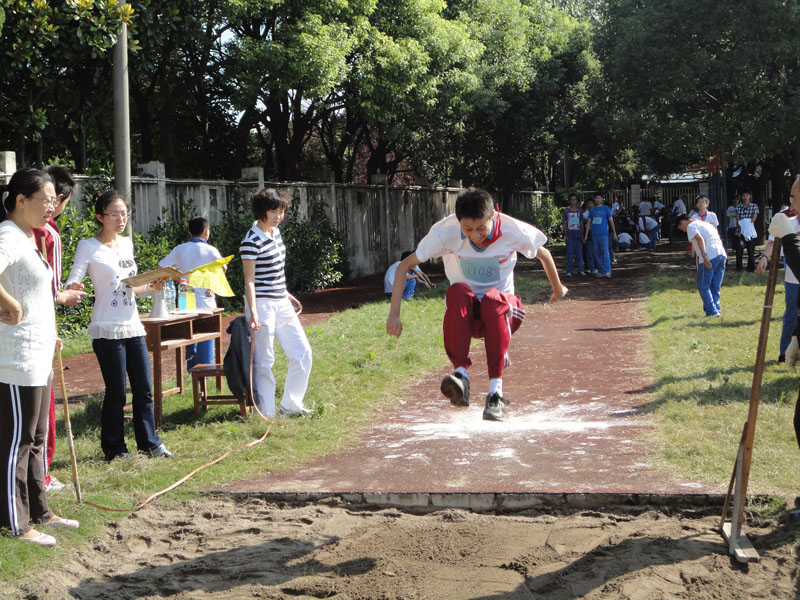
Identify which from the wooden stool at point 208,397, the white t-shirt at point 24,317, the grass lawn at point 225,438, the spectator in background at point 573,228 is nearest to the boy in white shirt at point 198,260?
the grass lawn at point 225,438

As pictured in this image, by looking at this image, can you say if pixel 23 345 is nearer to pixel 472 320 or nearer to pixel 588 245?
pixel 472 320

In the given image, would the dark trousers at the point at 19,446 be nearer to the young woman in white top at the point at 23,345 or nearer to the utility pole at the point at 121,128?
the young woman in white top at the point at 23,345

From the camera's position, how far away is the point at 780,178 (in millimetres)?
29641

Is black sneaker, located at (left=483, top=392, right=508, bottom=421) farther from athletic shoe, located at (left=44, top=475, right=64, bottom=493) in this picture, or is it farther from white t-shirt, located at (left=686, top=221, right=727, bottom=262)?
white t-shirt, located at (left=686, top=221, right=727, bottom=262)

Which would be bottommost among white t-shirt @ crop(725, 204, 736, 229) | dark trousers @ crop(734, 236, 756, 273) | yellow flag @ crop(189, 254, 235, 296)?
dark trousers @ crop(734, 236, 756, 273)

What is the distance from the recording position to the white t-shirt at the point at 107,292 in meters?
6.50

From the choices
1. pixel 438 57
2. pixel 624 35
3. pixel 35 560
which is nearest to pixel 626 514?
pixel 35 560

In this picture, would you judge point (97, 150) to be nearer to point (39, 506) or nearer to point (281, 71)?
point (281, 71)

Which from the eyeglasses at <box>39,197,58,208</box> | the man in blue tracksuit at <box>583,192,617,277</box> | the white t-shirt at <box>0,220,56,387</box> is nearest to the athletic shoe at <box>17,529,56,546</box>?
the white t-shirt at <box>0,220,56,387</box>

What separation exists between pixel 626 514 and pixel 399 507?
4.81ft

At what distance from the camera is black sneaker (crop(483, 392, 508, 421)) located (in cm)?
595

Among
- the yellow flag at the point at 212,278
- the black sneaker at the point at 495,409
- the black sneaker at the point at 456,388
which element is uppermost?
the yellow flag at the point at 212,278

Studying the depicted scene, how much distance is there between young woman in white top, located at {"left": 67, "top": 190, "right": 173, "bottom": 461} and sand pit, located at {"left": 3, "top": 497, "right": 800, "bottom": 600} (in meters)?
1.04

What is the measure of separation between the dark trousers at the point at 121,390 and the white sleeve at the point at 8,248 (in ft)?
5.38
